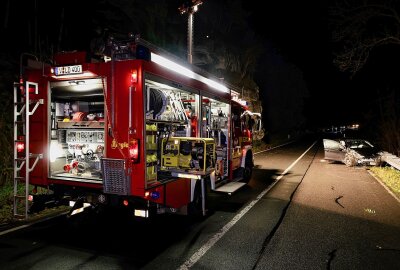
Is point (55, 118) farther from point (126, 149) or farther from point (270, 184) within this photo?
point (270, 184)

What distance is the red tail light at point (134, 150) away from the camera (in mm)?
4926

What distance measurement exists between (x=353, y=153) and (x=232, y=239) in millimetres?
12036

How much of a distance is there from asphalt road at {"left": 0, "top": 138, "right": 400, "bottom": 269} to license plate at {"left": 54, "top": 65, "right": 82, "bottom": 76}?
275cm

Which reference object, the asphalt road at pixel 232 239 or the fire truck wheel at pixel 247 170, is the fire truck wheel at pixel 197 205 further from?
the fire truck wheel at pixel 247 170

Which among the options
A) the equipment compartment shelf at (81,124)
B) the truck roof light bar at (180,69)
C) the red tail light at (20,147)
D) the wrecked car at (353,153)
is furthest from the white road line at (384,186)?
the red tail light at (20,147)

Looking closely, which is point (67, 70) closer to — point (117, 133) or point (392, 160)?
point (117, 133)

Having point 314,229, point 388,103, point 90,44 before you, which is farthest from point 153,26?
point 314,229

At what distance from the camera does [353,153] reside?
1537 cm

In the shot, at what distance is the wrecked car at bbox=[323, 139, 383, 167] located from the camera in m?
14.9

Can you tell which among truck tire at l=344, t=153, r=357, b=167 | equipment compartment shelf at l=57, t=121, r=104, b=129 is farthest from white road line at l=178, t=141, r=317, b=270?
truck tire at l=344, t=153, r=357, b=167

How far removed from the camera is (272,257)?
15.6 feet

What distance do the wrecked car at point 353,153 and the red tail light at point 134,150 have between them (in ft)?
43.2

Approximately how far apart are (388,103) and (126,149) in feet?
64.5

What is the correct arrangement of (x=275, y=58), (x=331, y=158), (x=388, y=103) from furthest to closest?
(x=275, y=58), (x=388, y=103), (x=331, y=158)
